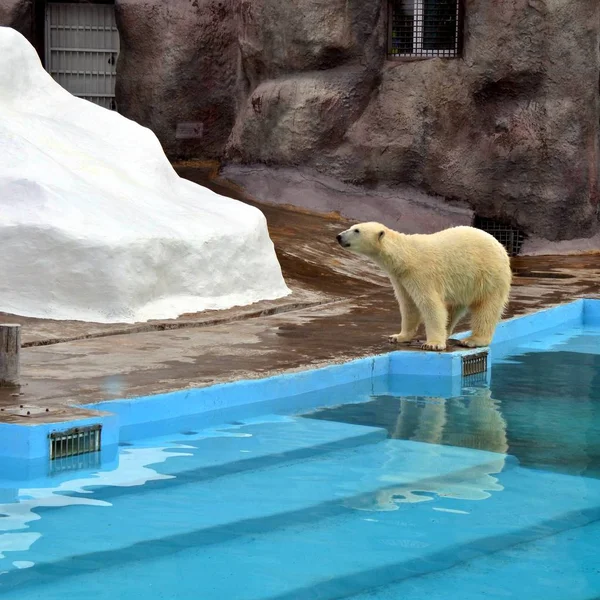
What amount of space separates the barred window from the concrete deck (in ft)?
12.8

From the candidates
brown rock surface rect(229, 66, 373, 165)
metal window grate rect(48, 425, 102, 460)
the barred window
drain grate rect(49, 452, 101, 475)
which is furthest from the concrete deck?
the barred window

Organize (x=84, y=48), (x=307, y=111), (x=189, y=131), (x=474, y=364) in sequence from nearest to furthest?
1. (x=474, y=364)
2. (x=307, y=111)
3. (x=189, y=131)
4. (x=84, y=48)

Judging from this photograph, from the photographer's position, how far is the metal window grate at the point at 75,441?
5.41 m

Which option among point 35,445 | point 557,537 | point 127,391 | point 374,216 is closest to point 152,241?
point 127,391

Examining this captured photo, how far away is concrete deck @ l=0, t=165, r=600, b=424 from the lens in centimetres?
653

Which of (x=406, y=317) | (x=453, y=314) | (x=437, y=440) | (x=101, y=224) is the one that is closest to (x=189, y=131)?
(x=101, y=224)

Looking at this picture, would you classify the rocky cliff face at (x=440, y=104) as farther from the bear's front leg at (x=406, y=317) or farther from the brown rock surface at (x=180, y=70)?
the bear's front leg at (x=406, y=317)

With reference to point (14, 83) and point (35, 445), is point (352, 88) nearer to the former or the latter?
point (14, 83)

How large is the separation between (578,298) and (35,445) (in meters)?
6.88

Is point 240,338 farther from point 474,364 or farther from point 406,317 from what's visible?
point 474,364

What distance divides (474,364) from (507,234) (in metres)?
7.86

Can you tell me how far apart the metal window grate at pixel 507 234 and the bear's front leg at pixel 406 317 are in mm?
7569

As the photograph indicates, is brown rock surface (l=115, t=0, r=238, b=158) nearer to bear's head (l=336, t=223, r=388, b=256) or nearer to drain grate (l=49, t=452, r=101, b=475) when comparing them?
bear's head (l=336, t=223, r=388, b=256)

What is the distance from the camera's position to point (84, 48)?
17.5m
